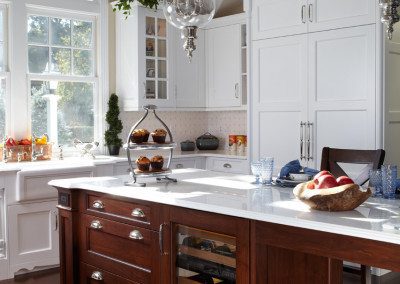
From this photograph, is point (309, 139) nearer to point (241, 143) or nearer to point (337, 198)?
point (241, 143)

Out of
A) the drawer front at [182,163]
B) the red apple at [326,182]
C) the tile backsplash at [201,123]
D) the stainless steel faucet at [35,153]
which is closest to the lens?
the red apple at [326,182]

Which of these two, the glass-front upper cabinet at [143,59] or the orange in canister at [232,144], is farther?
the orange in canister at [232,144]

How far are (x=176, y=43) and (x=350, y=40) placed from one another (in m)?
2.09

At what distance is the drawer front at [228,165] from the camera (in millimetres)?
5574

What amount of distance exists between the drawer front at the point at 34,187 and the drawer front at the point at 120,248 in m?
1.29

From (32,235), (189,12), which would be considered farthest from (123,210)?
(32,235)

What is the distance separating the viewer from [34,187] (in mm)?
4500

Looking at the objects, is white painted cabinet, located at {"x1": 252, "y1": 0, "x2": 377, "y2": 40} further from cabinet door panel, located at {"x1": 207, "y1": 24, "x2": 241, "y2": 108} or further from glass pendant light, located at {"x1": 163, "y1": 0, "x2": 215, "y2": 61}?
glass pendant light, located at {"x1": 163, "y1": 0, "x2": 215, "y2": 61}

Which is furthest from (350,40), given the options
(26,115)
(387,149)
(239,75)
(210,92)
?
(26,115)

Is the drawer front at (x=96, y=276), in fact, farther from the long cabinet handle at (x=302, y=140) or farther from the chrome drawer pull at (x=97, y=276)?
the long cabinet handle at (x=302, y=140)

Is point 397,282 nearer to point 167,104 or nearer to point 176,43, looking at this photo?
point 167,104

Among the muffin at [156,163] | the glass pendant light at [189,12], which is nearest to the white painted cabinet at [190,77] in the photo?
the muffin at [156,163]

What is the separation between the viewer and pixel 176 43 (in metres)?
5.90

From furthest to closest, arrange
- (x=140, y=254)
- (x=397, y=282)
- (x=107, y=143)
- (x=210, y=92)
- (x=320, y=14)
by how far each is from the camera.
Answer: (x=210, y=92), (x=107, y=143), (x=320, y=14), (x=397, y=282), (x=140, y=254)
